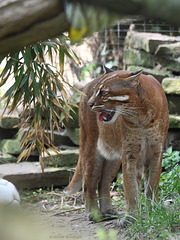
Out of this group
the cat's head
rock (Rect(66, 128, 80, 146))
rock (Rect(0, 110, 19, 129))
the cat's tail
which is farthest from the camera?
rock (Rect(0, 110, 19, 129))

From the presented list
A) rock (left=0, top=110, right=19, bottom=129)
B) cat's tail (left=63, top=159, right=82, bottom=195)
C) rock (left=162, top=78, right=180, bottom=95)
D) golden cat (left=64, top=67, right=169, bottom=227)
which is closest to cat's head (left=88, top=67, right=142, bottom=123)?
golden cat (left=64, top=67, right=169, bottom=227)

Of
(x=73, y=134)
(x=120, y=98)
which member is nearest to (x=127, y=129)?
(x=120, y=98)

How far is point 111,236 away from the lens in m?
3.93

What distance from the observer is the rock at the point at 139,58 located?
7.19 meters

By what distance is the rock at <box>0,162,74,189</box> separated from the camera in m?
6.17

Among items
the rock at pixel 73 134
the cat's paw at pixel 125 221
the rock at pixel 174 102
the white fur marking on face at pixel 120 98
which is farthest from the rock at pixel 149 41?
the cat's paw at pixel 125 221

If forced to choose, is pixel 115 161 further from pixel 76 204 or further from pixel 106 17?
pixel 106 17

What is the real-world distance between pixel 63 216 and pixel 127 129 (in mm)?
1812

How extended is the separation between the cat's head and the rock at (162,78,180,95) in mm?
2375

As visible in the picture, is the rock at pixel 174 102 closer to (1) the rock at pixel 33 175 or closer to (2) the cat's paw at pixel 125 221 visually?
(1) the rock at pixel 33 175

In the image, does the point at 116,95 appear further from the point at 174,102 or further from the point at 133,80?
the point at 174,102

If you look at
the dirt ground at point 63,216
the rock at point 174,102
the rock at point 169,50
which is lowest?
the dirt ground at point 63,216

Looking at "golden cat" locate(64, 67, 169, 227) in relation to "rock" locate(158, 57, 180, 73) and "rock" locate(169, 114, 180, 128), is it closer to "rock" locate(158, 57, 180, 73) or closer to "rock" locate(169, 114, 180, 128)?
"rock" locate(169, 114, 180, 128)

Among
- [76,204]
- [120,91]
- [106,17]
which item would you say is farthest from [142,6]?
[76,204]
